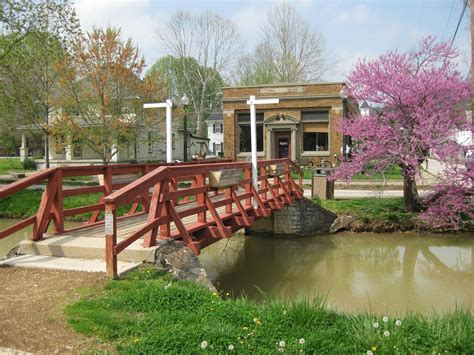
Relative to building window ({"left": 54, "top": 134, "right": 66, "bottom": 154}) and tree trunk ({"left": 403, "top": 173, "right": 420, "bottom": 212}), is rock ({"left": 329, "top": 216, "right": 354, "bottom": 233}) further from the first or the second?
building window ({"left": 54, "top": 134, "right": 66, "bottom": 154})

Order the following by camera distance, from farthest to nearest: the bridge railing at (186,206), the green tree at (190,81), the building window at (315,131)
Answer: the green tree at (190,81) < the building window at (315,131) < the bridge railing at (186,206)

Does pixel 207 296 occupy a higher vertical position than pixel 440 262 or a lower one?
higher

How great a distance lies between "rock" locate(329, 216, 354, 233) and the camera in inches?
629

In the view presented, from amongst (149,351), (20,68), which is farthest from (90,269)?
(20,68)

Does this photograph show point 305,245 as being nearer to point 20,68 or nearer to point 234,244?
point 234,244

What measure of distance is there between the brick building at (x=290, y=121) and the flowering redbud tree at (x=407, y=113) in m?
15.3

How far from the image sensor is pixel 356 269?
11578 millimetres

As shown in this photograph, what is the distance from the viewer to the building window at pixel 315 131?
31266 millimetres

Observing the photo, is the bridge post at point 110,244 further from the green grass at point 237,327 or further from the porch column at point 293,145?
the porch column at point 293,145

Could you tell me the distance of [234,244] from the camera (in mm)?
14703

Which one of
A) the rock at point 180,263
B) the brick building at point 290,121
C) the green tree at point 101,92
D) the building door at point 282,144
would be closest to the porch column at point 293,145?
the brick building at point 290,121

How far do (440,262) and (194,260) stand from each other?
788 cm

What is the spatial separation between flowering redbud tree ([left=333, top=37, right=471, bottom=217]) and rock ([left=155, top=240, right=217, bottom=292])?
898 cm

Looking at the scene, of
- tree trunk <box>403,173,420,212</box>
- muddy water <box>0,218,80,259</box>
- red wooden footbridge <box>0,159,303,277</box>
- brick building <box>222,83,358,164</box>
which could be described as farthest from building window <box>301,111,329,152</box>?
red wooden footbridge <box>0,159,303,277</box>
